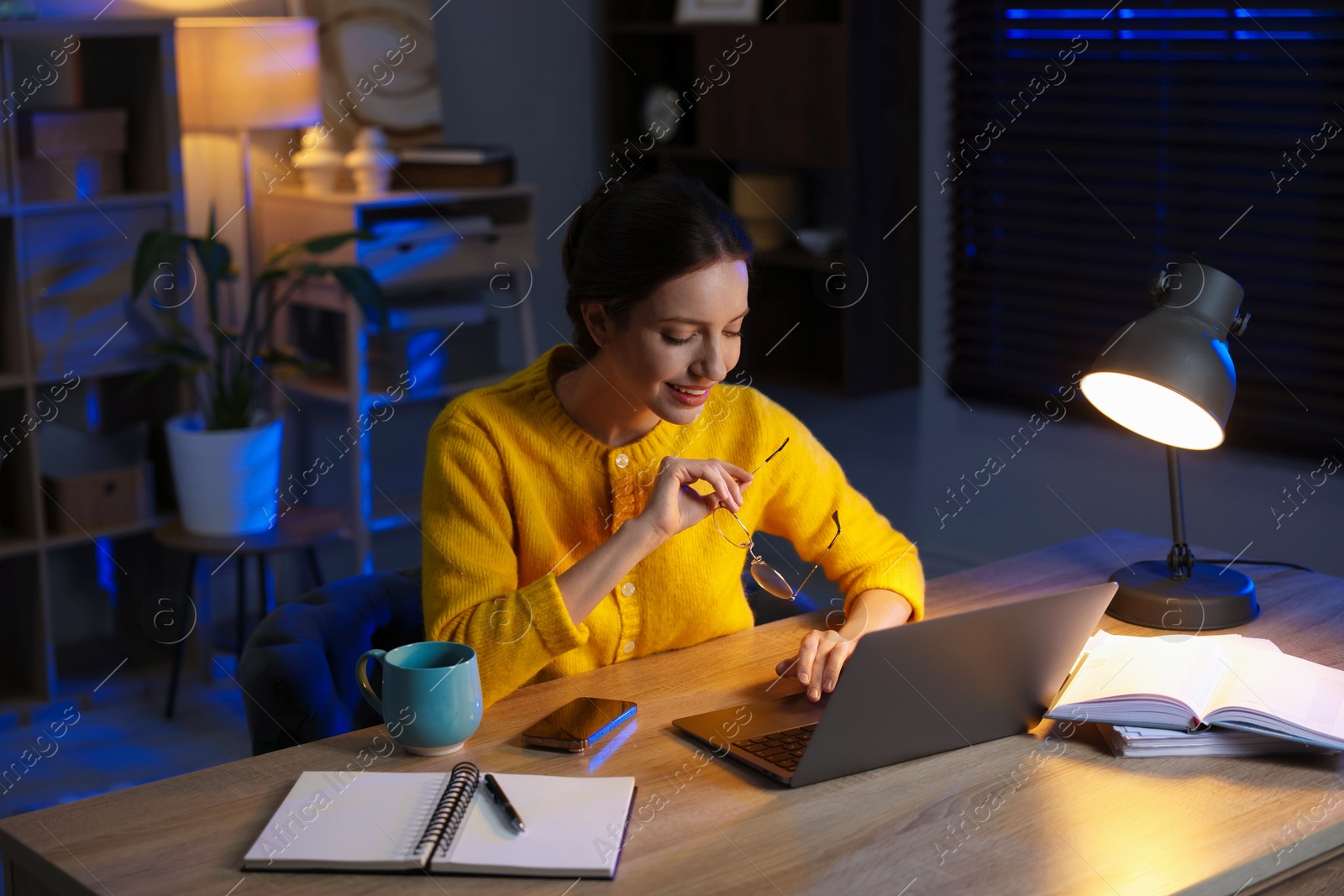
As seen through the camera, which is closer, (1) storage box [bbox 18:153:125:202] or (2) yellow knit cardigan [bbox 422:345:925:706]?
(2) yellow knit cardigan [bbox 422:345:925:706]

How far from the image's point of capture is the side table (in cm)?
323

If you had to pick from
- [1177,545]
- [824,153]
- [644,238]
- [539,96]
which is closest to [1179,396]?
[1177,545]

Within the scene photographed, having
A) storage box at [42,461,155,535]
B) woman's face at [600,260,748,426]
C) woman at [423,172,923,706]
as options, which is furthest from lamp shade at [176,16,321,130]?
woman's face at [600,260,748,426]

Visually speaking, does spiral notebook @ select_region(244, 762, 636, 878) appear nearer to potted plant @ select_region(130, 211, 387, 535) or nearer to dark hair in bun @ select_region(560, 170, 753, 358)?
dark hair in bun @ select_region(560, 170, 753, 358)

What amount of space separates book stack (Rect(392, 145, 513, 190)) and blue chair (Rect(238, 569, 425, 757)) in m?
1.88

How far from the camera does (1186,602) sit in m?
1.76

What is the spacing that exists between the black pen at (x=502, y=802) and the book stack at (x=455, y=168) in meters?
2.51

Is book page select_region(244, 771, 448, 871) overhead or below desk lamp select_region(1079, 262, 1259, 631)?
below

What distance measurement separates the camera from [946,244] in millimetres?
3801

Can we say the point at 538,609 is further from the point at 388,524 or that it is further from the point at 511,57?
the point at 511,57

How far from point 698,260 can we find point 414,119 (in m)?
2.43

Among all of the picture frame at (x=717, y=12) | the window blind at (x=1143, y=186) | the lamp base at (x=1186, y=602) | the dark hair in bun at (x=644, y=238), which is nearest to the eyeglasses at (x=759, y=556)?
the dark hair in bun at (x=644, y=238)

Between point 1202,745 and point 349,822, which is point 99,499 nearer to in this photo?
point 349,822

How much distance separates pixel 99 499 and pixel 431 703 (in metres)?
2.25
